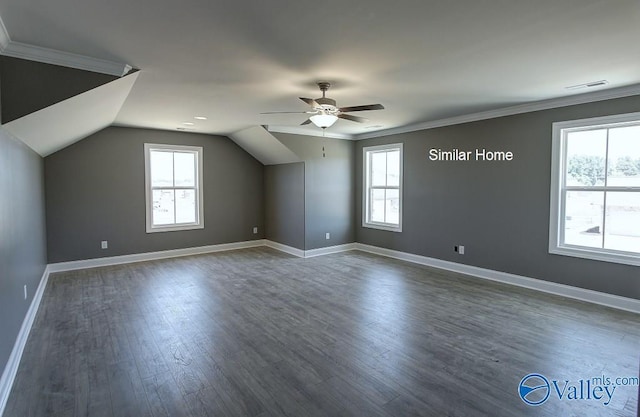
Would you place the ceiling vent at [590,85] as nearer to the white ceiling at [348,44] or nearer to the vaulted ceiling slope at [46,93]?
the white ceiling at [348,44]

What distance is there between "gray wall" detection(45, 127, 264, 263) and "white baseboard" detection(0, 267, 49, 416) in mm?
1709

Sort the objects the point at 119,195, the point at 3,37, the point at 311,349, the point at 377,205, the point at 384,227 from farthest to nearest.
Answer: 1. the point at 377,205
2. the point at 384,227
3. the point at 119,195
4. the point at 311,349
5. the point at 3,37

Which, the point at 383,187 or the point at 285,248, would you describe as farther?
the point at 285,248

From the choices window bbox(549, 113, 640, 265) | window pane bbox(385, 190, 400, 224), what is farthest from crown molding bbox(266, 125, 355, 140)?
window bbox(549, 113, 640, 265)

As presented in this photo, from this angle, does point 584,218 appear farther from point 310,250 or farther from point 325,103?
point 310,250

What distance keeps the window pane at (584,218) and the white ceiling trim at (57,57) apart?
17.3 feet

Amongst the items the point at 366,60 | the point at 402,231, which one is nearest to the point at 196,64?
the point at 366,60

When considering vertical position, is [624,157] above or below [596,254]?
above

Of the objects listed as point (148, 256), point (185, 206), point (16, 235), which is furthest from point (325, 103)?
point (148, 256)

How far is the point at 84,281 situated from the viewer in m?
5.05

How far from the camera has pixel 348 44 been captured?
8.57 feet

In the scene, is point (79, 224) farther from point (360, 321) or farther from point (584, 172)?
point (584, 172)

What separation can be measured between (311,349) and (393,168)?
4514mm

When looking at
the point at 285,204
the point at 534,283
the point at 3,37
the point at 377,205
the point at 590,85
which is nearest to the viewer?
the point at 3,37
